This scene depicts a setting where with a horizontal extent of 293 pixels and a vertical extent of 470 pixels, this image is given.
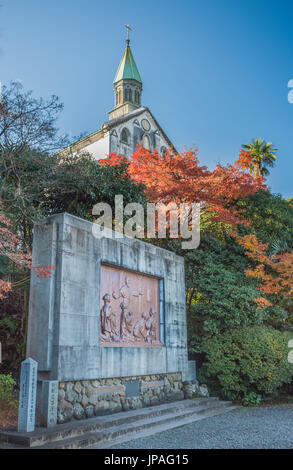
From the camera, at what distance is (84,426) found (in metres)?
6.26

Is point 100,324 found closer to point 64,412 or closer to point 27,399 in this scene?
point 64,412

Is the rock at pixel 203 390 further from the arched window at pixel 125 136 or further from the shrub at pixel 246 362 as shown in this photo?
the arched window at pixel 125 136

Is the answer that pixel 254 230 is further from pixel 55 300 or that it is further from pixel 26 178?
pixel 55 300

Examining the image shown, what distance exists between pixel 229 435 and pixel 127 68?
3841 cm

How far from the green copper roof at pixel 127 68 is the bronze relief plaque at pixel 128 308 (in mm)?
33228

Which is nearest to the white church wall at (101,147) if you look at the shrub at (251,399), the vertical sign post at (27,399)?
the shrub at (251,399)

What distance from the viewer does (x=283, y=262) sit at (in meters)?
12.3

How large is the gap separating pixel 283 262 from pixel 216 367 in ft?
13.2

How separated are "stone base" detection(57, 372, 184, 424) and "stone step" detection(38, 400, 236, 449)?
0.59 m

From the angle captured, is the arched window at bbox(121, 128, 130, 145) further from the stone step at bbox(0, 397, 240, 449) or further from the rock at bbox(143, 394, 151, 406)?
the rock at bbox(143, 394, 151, 406)

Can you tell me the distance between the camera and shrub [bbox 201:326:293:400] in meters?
10.7

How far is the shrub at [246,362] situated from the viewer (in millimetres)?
10688

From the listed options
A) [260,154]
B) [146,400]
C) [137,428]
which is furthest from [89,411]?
[260,154]

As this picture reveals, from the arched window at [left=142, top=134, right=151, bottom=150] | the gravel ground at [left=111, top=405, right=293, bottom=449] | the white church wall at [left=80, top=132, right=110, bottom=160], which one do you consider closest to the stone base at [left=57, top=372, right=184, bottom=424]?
the gravel ground at [left=111, top=405, right=293, bottom=449]
